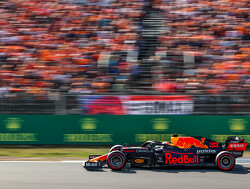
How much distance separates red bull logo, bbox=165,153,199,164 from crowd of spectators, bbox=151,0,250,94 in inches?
143

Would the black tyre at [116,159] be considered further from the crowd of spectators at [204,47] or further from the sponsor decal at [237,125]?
the sponsor decal at [237,125]

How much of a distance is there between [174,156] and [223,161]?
1090 millimetres

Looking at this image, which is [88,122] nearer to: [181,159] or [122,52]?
[122,52]

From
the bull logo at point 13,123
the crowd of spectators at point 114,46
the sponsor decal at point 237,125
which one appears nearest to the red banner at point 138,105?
the crowd of spectators at point 114,46

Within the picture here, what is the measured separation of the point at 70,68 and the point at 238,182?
7.90 m

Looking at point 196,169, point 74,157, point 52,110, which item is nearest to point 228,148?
point 196,169

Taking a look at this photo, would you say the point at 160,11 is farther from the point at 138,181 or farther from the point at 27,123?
the point at 138,181

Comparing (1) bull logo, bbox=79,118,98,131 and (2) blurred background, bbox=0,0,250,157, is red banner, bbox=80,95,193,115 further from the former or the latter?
(1) bull logo, bbox=79,118,98,131

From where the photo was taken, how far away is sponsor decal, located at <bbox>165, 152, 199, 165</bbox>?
8445 millimetres

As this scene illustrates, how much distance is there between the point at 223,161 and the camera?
27.9 ft

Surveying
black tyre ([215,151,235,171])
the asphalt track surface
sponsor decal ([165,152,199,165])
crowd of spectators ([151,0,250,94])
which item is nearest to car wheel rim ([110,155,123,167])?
the asphalt track surface

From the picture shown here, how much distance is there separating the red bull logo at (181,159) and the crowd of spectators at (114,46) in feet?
12.1

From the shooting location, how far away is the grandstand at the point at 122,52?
1191 cm

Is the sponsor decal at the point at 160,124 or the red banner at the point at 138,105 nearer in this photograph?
the red banner at the point at 138,105
